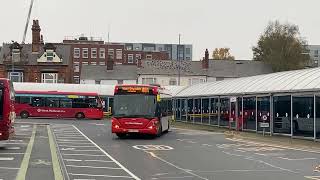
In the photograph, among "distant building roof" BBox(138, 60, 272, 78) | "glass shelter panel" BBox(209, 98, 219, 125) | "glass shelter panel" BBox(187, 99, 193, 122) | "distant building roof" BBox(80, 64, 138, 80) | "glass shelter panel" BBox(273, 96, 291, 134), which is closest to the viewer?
"glass shelter panel" BBox(273, 96, 291, 134)

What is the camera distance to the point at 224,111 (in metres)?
44.2

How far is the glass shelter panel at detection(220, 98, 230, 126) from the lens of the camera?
43.4m

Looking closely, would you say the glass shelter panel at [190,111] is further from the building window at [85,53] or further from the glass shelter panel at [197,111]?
the building window at [85,53]

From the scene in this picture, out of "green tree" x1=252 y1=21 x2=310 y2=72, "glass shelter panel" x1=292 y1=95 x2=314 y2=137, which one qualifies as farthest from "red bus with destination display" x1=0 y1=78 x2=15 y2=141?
"green tree" x1=252 y1=21 x2=310 y2=72

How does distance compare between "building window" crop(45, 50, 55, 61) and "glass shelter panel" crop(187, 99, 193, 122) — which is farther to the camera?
"building window" crop(45, 50, 55, 61)

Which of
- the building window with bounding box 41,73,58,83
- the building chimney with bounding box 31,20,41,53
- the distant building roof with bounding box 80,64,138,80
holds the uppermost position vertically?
the building chimney with bounding box 31,20,41,53

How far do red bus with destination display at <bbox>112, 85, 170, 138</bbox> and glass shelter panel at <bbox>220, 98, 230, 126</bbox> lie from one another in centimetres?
1293

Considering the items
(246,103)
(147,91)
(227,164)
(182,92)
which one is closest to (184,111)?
(182,92)

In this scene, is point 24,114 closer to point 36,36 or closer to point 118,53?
point 36,36

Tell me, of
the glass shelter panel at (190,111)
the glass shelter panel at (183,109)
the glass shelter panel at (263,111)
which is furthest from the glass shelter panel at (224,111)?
the glass shelter panel at (183,109)

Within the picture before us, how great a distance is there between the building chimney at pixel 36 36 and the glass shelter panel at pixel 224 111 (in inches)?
1857

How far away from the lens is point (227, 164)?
1797cm

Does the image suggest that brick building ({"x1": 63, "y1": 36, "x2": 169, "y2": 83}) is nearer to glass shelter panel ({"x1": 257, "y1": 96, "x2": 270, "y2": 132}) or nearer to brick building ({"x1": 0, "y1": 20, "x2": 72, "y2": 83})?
brick building ({"x1": 0, "y1": 20, "x2": 72, "y2": 83})

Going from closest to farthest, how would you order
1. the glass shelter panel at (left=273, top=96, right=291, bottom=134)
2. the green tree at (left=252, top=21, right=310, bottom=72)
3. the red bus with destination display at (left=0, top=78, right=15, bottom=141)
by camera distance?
the red bus with destination display at (left=0, top=78, right=15, bottom=141) < the glass shelter panel at (left=273, top=96, right=291, bottom=134) < the green tree at (left=252, top=21, right=310, bottom=72)
